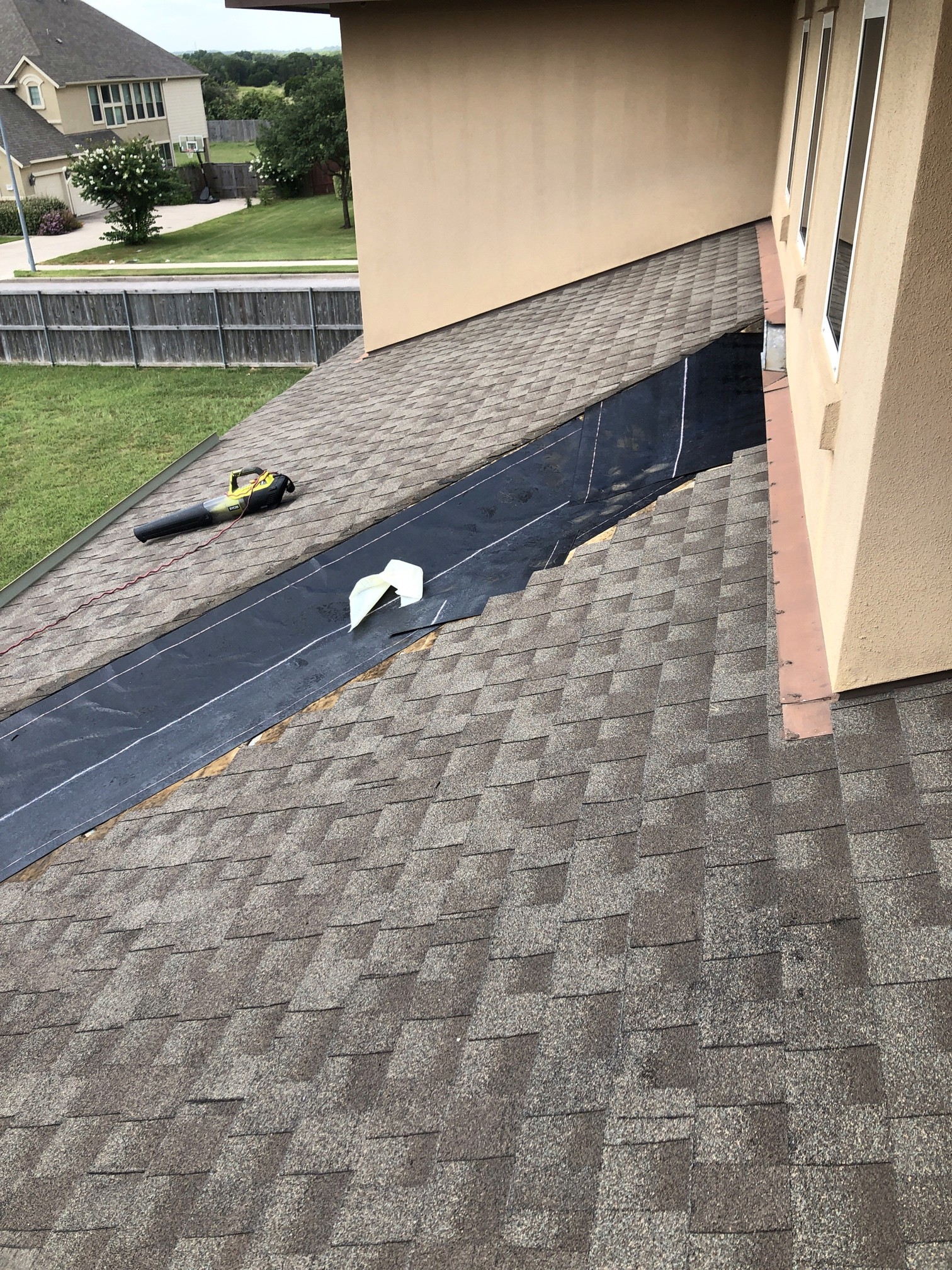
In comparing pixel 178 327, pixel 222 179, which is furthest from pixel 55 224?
pixel 178 327

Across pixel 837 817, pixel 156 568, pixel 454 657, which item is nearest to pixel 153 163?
pixel 156 568

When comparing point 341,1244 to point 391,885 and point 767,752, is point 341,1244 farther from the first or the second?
point 767,752

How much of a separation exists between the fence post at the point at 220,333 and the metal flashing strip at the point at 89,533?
16.2 m

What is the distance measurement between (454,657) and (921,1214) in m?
4.22

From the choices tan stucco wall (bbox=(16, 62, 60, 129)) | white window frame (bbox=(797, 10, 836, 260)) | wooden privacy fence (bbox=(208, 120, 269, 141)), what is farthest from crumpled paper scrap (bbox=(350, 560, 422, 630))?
wooden privacy fence (bbox=(208, 120, 269, 141))

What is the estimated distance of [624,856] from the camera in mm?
3756

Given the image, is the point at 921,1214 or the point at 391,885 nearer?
the point at 921,1214

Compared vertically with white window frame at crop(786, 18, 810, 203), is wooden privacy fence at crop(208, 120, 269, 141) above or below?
below

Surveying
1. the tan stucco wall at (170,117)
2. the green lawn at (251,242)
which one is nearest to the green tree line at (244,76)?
the tan stucco wall at (170,117)

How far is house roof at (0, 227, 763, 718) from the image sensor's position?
865 cm

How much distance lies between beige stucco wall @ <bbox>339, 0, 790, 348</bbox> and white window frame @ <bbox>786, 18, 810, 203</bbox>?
9.12ft

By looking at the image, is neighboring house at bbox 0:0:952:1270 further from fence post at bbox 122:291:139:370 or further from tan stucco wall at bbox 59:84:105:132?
tan stucco wall at bbox 59:84:105:132

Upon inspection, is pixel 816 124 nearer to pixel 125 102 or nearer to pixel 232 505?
pixel 232 505

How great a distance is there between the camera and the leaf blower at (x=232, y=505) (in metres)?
10.0
